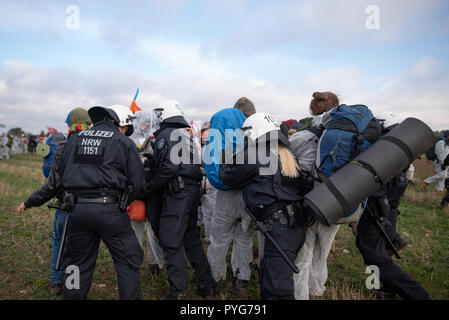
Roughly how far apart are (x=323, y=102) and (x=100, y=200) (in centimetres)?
294

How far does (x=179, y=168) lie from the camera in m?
3.68

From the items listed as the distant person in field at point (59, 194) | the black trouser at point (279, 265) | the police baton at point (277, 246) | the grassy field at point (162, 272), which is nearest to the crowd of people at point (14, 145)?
the grassy field at point (162, 272)

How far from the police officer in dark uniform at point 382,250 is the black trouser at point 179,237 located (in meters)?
2.05

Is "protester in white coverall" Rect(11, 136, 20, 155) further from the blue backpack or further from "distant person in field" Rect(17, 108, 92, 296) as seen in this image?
"distant person in field" Rect(17, 108, 92, 296)

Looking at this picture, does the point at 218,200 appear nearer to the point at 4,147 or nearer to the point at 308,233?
the point at 308,233

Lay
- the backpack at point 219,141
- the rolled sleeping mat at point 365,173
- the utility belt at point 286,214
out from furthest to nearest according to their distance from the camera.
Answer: the backpack at point 219,141
the utility belt at point 286,214
the rolled sleeping mat at point 365,173

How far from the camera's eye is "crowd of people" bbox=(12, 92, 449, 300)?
9.57ft

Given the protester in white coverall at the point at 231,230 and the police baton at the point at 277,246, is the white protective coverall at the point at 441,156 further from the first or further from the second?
the police baton at the point at 277,246

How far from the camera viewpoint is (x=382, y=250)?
11.4 ft

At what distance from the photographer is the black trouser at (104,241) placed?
2.91 metres

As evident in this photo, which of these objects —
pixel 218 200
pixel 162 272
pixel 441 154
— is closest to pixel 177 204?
pixel 218 200

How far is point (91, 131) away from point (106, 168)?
476 mm
